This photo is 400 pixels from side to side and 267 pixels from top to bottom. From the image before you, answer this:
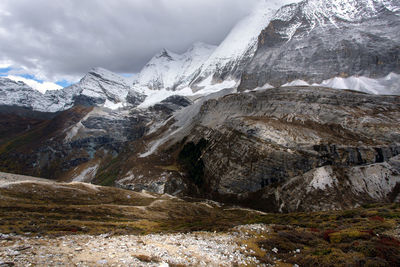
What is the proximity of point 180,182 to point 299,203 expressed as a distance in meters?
70.2

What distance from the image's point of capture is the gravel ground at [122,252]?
16203 millimetres

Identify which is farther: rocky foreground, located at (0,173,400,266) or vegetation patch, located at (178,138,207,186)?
vegetation patch, located at (178,138,207,186)

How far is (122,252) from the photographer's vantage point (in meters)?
19.1

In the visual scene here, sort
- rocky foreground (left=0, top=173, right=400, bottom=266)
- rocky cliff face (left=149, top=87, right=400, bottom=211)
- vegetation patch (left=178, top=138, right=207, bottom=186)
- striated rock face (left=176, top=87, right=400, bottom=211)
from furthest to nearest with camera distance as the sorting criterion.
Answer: vegetation patch (left=178, top=138, right=207, bottom=186) < striated rock face (left=176, top=87, right=400, bottom=211) < rocky cliff face (left=149, top=87, right=400, bottom=211) < rocky foreground (left=0, top=173, right=400, bottom=266)

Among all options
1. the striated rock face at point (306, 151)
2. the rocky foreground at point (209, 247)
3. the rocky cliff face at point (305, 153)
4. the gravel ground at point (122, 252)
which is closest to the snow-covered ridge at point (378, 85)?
the striated rock face at point (306, 151)

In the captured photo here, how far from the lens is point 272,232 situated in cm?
2884

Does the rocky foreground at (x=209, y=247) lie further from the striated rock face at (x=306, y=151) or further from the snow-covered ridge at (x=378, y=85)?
the snow-covered ridge at (x=378, y=85)

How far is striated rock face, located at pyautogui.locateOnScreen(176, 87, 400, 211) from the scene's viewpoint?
93875 millimetres

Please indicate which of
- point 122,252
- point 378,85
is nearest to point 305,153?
point 122,252

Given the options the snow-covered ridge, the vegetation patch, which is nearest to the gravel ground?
the vegetation patch

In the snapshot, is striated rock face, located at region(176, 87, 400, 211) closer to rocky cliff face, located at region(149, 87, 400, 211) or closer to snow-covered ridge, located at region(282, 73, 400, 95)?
rocky cliff face, located at region(149, 87, 400, 211)

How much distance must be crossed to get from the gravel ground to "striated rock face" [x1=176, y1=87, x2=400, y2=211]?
254 ft

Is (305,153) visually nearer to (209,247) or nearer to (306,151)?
(306,151)

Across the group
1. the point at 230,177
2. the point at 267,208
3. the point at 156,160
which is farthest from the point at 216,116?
the point at 267,208
